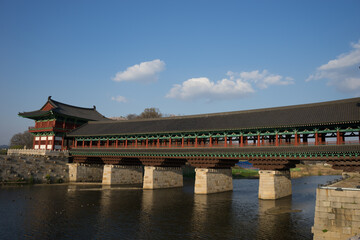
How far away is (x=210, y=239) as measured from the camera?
18703 millimetres

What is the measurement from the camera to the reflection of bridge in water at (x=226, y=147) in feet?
99.2

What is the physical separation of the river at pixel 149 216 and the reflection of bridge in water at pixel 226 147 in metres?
4.02

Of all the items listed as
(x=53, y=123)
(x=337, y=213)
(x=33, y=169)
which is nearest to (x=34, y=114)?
(x=53, y=123)

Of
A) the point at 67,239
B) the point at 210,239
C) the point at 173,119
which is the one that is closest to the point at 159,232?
the point at 210,239

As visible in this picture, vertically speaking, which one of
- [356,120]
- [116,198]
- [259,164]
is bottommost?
[116,198]

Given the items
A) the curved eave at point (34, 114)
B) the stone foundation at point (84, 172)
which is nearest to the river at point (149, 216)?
the stone foundation at point (84, 172)

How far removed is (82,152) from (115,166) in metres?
7.10

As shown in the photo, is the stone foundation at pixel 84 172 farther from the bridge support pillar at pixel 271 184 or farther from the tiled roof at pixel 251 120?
the bridge support pillar at pixel 271 184

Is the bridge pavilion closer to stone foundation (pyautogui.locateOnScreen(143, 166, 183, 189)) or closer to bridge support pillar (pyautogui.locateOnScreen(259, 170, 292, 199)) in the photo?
stone foundation (pyautogui.locateOnScreen(143, 166, 183, 189))

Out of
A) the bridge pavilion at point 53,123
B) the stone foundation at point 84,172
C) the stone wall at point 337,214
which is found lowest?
the stone foundation at point 84,172

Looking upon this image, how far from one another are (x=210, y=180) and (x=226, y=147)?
18.4ft

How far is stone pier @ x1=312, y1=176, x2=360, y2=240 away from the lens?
15133mm

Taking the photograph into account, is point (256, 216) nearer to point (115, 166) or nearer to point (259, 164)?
point (259, 164)

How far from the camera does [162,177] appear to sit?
43.9 m
